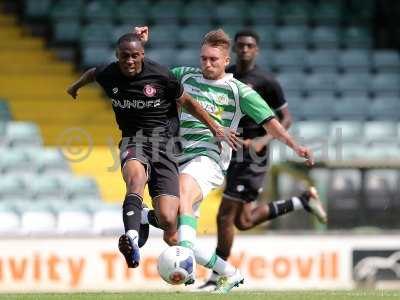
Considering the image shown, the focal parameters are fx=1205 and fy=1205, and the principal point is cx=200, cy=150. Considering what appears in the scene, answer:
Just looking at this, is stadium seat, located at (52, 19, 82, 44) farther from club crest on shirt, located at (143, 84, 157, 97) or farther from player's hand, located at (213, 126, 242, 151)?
player's hand, located at (213, 126, 242, 151)

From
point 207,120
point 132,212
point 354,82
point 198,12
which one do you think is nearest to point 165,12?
point 198,12

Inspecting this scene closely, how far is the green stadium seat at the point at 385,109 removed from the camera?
16.5 metres

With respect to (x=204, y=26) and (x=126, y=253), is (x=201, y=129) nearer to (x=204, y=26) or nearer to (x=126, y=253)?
(x=126, y=253)

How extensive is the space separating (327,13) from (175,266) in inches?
405

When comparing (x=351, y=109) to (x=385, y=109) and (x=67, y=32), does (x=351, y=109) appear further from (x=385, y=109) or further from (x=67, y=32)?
(x=67, y=32)

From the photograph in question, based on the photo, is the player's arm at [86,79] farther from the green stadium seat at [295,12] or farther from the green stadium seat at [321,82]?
the green stadium seat at [295,12]

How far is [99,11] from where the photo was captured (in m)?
17.4

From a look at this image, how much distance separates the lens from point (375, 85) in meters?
17.0

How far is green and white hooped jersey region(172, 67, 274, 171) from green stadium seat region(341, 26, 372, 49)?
8706 mm

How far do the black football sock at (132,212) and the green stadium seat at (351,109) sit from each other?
8.21 meters

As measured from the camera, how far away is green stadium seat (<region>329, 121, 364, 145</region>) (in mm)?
15164

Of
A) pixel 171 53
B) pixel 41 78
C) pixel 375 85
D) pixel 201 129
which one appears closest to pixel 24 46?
pixel 41 78

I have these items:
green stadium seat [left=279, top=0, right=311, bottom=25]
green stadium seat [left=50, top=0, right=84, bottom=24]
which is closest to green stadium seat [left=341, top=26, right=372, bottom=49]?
green stadium seat [left=279, top=0, right=311, bottom=25]

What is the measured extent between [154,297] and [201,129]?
4.47ft
